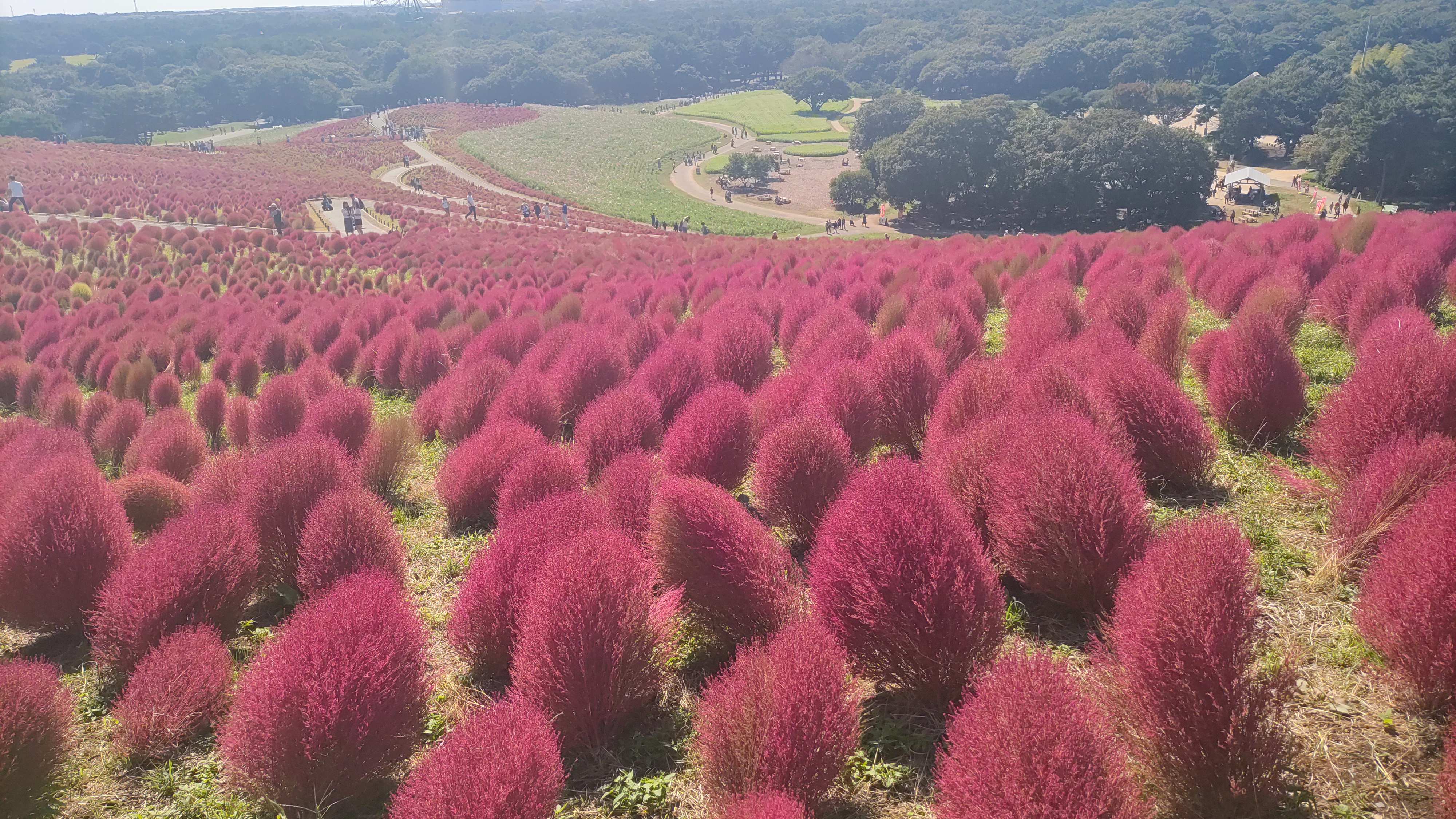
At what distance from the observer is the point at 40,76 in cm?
11175

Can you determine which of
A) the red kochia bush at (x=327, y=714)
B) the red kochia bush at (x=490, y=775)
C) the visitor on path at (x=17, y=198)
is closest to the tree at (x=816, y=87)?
the visitor on path at (x=17, y=198)

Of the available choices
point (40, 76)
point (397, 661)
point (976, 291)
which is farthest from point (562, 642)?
point (40, 76)

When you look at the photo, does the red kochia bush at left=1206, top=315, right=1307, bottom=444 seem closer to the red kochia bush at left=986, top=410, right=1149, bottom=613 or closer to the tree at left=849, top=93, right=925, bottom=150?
the red kochia bush at left=986, top=410, right=1149, bottom=613

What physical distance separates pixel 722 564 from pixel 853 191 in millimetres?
63672

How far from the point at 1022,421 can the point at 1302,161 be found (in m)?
78.9

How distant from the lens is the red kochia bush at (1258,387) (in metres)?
7.64

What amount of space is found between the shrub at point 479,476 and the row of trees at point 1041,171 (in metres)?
51.7

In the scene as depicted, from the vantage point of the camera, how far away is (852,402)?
8.33 metres

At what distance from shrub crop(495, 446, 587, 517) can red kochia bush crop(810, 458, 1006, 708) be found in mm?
3373

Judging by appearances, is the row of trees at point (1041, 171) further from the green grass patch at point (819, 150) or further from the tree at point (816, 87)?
the tree at point (816, 87)

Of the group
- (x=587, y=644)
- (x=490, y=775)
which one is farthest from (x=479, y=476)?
(x=490, y=775)

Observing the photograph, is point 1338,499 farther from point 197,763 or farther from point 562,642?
point 197,763

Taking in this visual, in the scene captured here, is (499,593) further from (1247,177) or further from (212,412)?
(1247,177)

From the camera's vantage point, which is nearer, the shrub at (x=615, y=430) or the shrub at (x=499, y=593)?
the shrub at (x=499, y=593)
